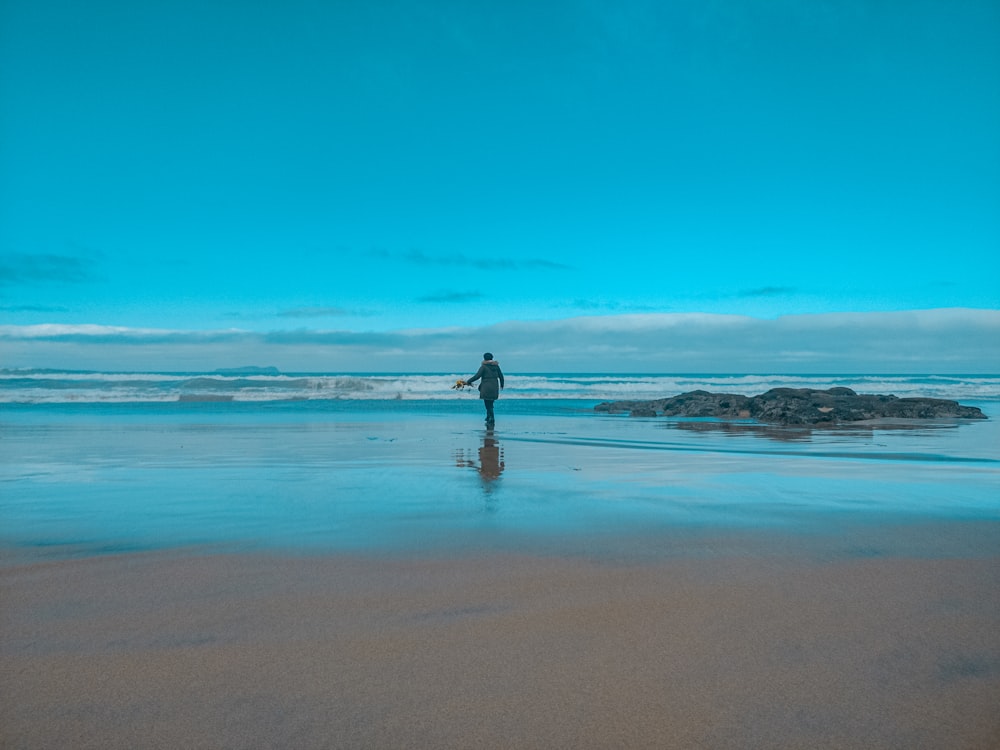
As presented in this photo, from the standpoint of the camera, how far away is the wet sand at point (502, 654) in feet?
7.77

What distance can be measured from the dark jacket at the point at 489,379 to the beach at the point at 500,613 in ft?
32.0

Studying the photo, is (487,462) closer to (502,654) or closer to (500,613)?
(500,613)

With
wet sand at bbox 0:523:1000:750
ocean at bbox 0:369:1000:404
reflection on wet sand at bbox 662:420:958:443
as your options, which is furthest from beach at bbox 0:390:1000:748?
ocean at bbox 0:369:1000:404

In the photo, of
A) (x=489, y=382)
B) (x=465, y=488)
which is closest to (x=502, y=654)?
(x=465, y=488)

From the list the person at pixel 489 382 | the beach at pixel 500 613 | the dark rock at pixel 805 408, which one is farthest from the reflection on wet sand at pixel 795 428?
the beach at pixel 500 613

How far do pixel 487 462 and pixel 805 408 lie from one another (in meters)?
12.5

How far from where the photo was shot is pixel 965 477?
785 cm

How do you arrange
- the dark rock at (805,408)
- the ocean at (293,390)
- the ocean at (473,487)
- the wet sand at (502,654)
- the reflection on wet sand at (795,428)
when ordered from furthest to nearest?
the ocean at (293,390) → the dark rock at (805,408) → the reflection on wet sand at (795,428) → the ocean at (473,487) → the wet sand at (502,654)

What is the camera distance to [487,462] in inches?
377

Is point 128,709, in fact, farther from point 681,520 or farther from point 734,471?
point 734,471

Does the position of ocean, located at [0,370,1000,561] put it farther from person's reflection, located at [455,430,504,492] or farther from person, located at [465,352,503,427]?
person, located at [465,352,503,427]

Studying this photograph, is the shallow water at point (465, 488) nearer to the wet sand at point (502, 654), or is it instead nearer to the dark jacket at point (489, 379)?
the wet sand at point (502, 654)

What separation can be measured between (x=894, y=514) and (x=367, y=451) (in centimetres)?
742

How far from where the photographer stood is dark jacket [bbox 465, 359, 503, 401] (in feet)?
56.7
